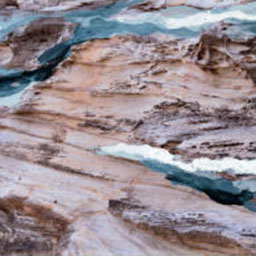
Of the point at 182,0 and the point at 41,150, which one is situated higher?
the point at 182,0

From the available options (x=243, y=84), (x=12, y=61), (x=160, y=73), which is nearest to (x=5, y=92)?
(x=12, y=61)

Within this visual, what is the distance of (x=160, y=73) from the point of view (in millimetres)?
2752

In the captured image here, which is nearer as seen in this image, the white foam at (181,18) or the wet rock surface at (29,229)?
the wet rock surface at (29,229)

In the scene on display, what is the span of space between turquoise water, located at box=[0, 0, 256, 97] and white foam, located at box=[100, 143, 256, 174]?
895 mm

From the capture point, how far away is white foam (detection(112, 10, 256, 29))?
2816 millimetres

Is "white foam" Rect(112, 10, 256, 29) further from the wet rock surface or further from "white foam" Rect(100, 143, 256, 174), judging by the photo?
the wet rock surface

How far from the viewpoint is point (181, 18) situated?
304 cm

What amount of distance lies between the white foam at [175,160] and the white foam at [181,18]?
40.5 inches

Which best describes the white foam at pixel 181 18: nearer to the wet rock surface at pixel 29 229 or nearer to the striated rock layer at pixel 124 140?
the striated rock layer at pixel 124 140

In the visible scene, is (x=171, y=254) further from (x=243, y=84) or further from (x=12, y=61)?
(x=12, y=61)

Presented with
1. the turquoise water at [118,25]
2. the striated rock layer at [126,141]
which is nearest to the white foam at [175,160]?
the striated rock layer at [126,141]

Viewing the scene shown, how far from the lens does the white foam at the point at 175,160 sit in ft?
7.59

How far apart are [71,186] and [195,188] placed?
76 cm

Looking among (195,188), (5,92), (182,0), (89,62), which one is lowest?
(195,188)
